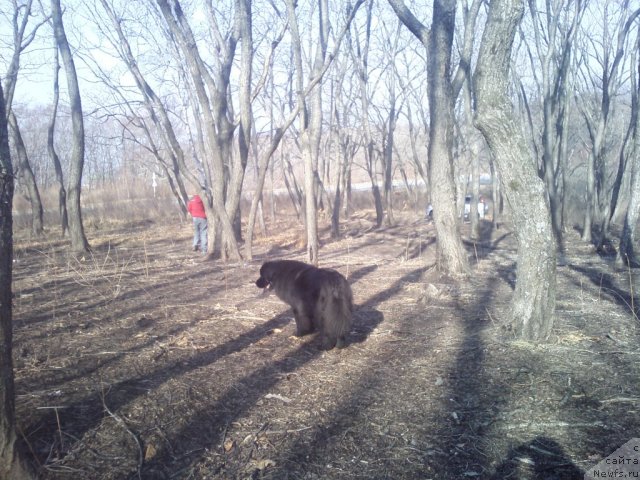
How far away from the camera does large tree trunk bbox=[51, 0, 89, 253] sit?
13766 millimetres

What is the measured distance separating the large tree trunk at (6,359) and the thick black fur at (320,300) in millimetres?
3367

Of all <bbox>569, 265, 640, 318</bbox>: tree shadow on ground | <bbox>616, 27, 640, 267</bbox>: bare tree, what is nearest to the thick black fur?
<bbox>569, 265, 640, 318</bbox>: tree shadow on ground

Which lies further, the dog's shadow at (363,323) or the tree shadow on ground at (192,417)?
the dog's shadow at (363,323)

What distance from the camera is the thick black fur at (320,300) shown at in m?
5.79

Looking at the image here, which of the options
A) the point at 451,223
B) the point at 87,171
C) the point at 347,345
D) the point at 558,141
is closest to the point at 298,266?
the point at 347,345

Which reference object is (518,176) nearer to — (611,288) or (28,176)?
(611,288)

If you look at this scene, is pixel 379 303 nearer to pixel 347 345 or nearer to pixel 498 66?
pixel 347 345

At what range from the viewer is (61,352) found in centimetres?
553

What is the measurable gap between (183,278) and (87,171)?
38.7 m

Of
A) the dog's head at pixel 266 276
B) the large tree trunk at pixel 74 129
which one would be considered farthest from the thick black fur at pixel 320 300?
the large tree trunk at pixel 74 129

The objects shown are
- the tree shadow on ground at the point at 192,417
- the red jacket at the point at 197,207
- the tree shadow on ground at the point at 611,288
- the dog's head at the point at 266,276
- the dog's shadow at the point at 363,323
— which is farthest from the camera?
the red jacket at the point at 197,207

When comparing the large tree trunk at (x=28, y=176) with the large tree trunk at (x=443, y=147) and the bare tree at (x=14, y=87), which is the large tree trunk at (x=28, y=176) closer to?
the bare tree at (x=14, y=87)

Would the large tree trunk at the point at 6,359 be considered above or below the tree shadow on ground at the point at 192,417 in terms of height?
above

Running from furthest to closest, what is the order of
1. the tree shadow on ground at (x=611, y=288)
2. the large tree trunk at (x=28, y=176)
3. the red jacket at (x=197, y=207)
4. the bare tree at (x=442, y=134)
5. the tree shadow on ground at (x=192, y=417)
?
the large tree trunk at (x=28, y=176) → the red jacket at (x=197, y=207) → the bare tree at (x=442, y=134) → the tree shadow on ground at (x=611, y=288) → the tree shadow on ground at (x=192, y=417)
